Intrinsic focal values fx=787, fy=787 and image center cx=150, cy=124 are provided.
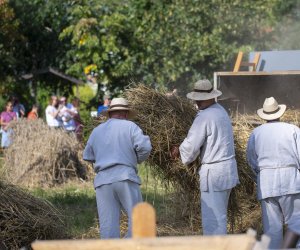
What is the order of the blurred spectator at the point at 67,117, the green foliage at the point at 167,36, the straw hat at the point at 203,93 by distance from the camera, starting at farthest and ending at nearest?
the green foliage at the point at 167,36 < the blurred spectator at the point at 67,117 < the straw hat at the point at 203,93

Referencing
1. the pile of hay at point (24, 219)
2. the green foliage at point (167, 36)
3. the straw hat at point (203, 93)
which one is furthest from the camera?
the green foliage at point (167, 36)

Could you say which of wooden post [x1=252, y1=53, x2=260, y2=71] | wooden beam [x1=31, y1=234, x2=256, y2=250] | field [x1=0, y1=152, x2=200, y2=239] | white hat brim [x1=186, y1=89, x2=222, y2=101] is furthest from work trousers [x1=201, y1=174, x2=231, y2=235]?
wooden beam [x1=31, y1=234, x2=256, y2=250]

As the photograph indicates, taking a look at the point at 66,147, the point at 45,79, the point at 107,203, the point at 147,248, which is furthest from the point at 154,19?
the point at 147,248

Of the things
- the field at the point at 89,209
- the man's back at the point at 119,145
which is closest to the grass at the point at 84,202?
the field at the point at 89,209

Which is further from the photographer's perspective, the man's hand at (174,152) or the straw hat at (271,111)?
the man's hand at (174,152)

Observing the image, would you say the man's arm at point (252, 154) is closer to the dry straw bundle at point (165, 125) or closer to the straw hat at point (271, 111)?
the straw hat at point (271, 111)

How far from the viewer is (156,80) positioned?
60.5ft

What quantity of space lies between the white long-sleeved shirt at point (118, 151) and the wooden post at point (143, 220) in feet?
11.0

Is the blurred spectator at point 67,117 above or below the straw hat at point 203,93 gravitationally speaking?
below

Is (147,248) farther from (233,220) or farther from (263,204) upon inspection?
(233,220)

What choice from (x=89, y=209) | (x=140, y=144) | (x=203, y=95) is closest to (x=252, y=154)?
(x=203, y=95)

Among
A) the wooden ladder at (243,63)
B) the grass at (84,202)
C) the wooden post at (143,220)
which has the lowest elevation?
the grass at (84,202)

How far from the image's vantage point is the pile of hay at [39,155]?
13.9 metres

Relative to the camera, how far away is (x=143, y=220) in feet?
12.4
